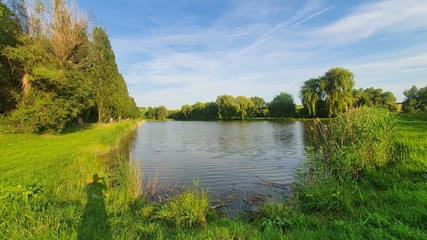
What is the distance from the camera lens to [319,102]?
2181 inches

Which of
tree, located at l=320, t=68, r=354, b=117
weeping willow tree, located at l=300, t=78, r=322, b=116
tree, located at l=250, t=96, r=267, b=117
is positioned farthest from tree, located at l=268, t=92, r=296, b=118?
tree, located at l=320, t=68, r=354, b=117

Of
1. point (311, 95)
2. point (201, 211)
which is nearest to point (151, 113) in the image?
point (311, 95)

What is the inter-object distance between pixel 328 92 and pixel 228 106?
36.5 metres

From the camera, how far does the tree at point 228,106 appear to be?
8324 centimetres

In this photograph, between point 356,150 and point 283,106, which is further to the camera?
point 283,106

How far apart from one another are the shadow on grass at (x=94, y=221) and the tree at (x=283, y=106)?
69.8 m

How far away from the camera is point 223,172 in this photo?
12.1m

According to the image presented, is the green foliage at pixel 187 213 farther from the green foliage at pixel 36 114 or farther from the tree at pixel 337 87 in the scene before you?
the tree at pixel 337 87

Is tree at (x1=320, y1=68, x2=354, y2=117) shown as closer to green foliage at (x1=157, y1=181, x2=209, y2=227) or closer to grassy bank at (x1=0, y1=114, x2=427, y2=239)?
grassy bank at (x1=0, y1=114, x2=427, y2=239)

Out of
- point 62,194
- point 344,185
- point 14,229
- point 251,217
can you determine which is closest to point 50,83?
point 62,194

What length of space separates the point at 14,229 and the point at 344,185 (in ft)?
24.6

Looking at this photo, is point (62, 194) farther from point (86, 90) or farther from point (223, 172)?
point (86, 90)

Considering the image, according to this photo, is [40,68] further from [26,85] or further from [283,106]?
[283,106]

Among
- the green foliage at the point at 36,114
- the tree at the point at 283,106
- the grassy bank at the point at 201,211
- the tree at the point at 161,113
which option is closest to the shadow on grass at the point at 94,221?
the grassy bank at the point at 201,211
